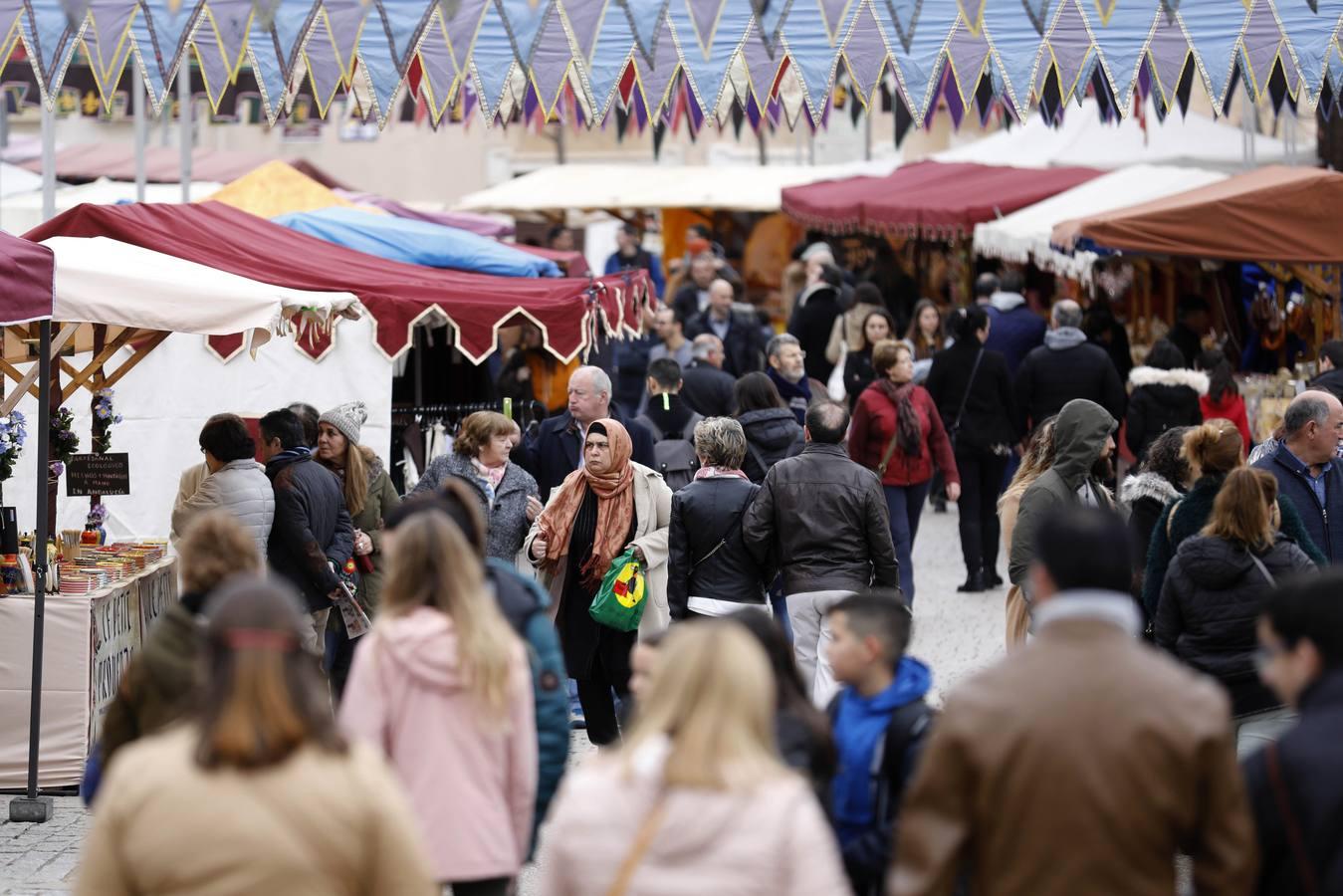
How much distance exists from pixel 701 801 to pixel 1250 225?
10.2m

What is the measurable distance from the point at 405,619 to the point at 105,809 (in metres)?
1.18

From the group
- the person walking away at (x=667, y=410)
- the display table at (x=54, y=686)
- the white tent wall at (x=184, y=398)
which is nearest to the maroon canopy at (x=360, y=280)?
the white tent wall at (x=184, y=398)

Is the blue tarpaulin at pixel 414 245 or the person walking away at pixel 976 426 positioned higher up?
the blue tarpaulin at pixel 414 245

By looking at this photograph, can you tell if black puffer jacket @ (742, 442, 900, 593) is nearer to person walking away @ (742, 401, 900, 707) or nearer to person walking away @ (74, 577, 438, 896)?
person walking away @ (742, 401, 900, 707)

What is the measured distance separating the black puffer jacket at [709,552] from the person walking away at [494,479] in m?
0.85

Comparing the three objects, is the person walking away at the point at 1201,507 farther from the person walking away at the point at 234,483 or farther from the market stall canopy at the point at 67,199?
the market stall canopy at the point at 67,199

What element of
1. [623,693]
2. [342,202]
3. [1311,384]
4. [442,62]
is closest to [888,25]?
[442,62]

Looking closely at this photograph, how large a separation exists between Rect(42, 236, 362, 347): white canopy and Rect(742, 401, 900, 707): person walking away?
7.40ft

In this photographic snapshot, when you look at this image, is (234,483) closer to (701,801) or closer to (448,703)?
(448,703)

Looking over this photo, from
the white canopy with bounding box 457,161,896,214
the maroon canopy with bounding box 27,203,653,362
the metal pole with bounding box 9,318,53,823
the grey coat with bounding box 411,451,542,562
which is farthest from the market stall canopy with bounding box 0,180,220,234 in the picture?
the metal pole with bounding box 9,318,53,823

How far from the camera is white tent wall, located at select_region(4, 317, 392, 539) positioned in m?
11.4

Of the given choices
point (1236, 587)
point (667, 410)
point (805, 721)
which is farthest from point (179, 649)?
point (667, 410)

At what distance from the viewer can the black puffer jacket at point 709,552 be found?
8070 mm

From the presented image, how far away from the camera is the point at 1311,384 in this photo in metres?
11.2
